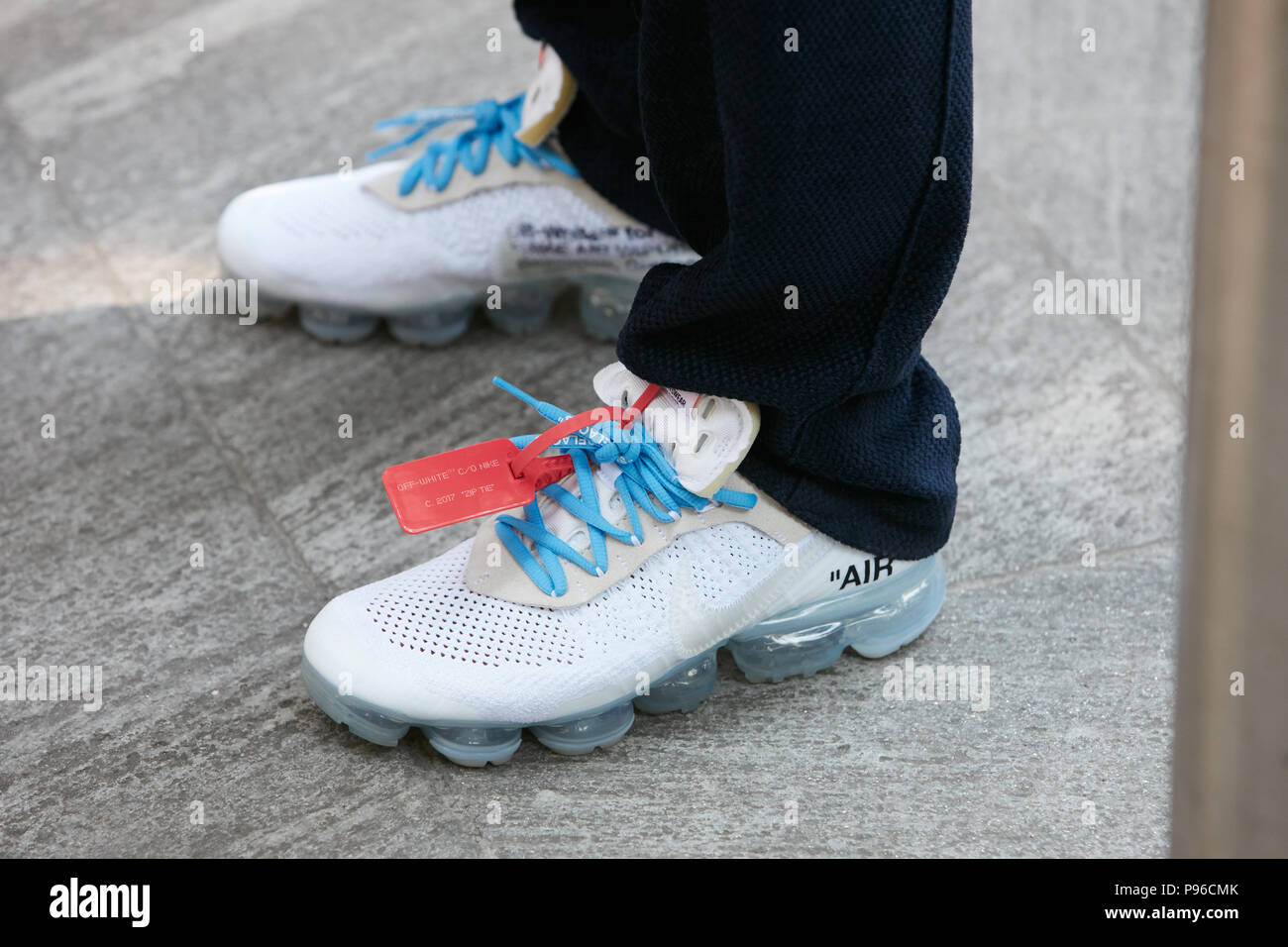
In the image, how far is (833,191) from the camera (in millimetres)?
800

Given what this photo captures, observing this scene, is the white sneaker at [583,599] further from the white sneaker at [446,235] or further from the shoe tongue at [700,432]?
the white sneaker at [446,235]

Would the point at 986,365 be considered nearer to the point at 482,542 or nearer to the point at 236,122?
the point at 482,542

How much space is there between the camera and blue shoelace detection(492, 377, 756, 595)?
36.1 inches

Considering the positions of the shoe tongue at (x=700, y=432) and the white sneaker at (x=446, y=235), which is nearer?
the shoe tongue at (x=700, y=432)

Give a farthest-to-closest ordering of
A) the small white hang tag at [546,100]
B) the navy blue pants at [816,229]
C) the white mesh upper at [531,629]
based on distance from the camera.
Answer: the small white hang tag at [546,100] → the white mesh upper at [531,629] → the navy blue pants at [816,229]

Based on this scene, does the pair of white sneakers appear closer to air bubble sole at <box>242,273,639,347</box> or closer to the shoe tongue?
the shoe tongue

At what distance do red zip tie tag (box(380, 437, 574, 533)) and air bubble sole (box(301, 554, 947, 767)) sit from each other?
131mm

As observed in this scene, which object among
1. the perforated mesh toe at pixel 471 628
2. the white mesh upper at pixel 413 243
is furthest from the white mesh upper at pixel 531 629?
the white mesh upper at pixel 413 243

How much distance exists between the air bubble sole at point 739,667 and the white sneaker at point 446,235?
46 cm

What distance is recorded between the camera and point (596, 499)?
3.04 ft

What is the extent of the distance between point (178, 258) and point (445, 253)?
1.12 ft

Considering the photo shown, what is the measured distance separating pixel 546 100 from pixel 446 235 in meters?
0.16

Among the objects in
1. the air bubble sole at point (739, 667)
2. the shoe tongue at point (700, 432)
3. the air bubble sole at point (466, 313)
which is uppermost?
the shoe tongue at point (700, 432)

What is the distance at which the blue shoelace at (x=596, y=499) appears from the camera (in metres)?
0.92
